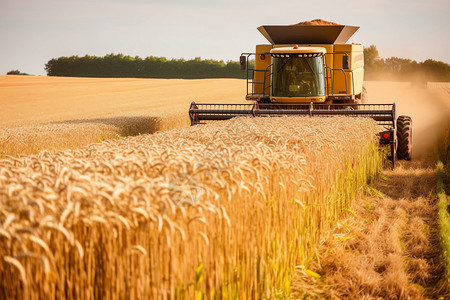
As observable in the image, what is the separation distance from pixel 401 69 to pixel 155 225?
5561 centimetres

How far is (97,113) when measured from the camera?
24266 mm

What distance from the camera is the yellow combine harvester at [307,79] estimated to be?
12.3m

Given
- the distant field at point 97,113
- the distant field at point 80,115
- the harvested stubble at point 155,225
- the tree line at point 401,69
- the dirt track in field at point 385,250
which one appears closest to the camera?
the harvested stubble at point 155,225

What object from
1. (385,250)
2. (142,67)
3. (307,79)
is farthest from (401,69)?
(385,250)

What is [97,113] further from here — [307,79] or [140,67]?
[140,67]

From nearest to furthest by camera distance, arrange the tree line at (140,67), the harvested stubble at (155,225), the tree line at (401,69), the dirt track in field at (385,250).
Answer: the harvested stubble at (155,225), the dirt track in field at (385,250), the tree line at (401,69), the tree line at (140,67)

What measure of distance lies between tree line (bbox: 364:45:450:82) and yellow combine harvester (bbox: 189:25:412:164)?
34.9m

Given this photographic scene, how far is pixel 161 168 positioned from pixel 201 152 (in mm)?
901

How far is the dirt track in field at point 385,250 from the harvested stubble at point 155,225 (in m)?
0.50

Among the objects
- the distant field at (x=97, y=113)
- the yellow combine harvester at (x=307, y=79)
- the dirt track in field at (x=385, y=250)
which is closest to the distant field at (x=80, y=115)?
the distant field at (x=97, y=113)

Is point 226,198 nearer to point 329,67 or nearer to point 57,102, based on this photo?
point 329,67

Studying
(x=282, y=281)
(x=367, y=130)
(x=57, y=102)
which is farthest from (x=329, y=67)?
(x=57, y=102)

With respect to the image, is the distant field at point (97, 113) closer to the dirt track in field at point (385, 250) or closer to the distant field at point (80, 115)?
the distant field at point (80, 115)

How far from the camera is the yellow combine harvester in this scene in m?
12.3
